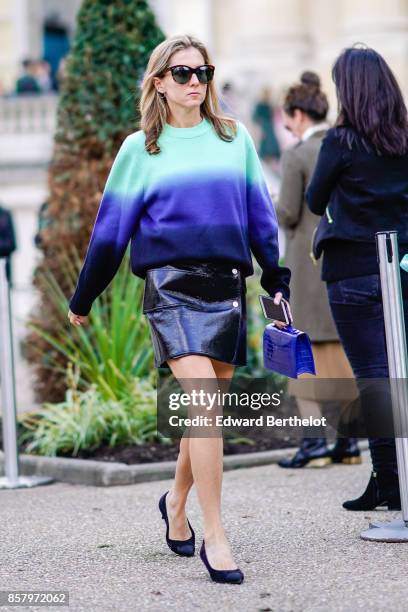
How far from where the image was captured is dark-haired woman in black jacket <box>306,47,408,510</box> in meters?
6.08

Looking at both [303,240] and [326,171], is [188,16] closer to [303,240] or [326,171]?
[303,240]

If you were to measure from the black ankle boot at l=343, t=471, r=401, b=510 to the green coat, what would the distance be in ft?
5.49

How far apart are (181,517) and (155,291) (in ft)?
2.99

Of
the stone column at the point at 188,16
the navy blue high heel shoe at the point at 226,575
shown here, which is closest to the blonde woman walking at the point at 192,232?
the navy blue high heel shoe at the point at 226,575

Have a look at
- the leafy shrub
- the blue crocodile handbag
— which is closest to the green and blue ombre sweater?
the blue crocodile handbag

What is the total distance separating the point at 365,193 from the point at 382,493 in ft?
4.11

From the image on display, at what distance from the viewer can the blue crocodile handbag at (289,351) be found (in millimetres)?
5270

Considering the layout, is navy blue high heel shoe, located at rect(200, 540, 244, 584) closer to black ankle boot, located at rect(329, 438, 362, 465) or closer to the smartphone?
the smartphone

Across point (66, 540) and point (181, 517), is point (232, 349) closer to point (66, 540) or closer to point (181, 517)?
point (181, 517)

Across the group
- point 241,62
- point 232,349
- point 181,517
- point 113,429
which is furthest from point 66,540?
point 241,62

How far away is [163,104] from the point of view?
5262 mm

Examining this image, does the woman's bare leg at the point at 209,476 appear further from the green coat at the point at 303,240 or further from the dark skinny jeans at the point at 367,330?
the green coat at the point at 303,240

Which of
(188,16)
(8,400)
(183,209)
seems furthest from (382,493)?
(188,16)

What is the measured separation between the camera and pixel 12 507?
6938 mm
